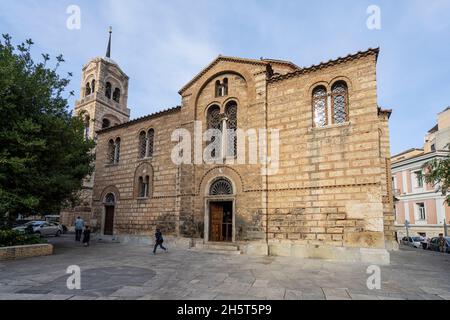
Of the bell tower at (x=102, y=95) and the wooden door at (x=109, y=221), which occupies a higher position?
the bell tower at (x=102, y=95)

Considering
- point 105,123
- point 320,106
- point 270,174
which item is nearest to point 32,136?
Result: point 270,174

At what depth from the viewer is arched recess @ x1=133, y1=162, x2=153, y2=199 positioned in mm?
16125

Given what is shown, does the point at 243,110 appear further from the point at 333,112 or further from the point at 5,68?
the point at 5,68

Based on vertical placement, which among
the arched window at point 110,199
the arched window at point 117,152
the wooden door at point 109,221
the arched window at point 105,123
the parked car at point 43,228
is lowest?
the parked car at point 43,228

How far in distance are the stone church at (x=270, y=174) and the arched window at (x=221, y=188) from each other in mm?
54

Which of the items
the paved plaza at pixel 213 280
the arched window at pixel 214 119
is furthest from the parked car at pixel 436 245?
the arched window at pixel 214 119

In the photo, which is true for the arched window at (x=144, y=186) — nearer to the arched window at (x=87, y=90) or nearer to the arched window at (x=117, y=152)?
the arched window at (x=117, y=152)

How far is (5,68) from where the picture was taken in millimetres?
9969

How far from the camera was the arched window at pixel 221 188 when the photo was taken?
13.3 metres

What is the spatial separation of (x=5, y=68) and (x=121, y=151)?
344 inches

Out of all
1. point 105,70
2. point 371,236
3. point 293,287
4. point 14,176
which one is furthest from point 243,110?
point 105,70

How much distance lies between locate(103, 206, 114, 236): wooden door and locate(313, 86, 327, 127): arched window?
13366 mm

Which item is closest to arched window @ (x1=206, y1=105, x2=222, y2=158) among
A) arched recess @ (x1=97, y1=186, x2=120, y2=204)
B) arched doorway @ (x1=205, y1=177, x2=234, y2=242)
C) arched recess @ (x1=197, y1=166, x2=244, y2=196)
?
arched recess @ (x1=197, y1=166, x2=244, y2=196)

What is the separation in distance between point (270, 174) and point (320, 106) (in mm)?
3562
